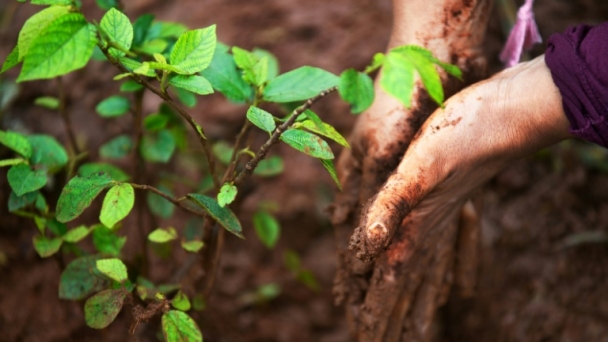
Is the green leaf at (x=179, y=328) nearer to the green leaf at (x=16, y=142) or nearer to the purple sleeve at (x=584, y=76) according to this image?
the green leaf at (x=16, y=142)

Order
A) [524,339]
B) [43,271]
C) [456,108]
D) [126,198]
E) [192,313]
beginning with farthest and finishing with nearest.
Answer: [524,339]
[43,271]
[192,313]
[456,108]
[126,198]

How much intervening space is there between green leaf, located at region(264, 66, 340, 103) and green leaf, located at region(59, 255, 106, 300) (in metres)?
0.39

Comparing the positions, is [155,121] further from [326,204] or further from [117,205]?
[326,204]

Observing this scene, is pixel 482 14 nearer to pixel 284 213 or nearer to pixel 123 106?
pixel 123 106

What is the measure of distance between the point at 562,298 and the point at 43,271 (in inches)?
52.6

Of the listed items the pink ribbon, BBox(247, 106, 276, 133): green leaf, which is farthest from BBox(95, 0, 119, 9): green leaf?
the pink ribbon

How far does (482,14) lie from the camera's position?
1.00m

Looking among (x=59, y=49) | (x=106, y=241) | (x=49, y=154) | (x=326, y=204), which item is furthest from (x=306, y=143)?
(x=326, y=204)

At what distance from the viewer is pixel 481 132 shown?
2.96 ft

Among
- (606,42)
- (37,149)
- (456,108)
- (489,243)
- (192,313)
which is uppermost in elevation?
(606,42)

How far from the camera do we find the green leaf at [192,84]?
0.72 meters

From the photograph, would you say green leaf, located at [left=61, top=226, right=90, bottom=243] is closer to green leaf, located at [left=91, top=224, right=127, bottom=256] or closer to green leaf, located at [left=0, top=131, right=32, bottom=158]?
green leaf, located at [left=91, top=224, right=127, bottom=256]

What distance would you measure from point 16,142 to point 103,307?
11.4 inches

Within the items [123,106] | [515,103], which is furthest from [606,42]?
[123,106]
